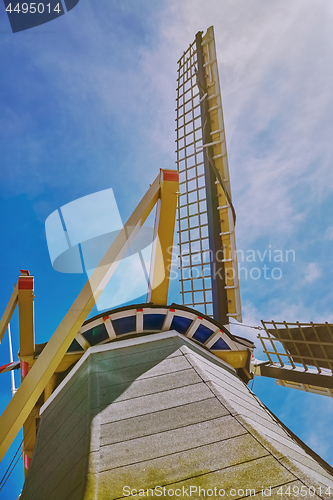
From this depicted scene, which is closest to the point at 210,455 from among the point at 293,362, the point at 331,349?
the point at 331,349

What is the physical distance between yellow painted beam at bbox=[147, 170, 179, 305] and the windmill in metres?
0.02

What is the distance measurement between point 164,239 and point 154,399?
3.56 m

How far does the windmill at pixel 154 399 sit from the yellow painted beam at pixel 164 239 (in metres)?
0.02

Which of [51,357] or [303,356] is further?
[303,356]

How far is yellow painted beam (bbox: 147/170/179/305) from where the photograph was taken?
6.35 meters

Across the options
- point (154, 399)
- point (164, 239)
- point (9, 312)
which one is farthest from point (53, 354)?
point (9, 312)

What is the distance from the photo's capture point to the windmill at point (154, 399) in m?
2.43

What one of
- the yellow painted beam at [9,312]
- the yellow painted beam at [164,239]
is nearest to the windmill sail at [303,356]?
the yellow painted beam at [164,239]

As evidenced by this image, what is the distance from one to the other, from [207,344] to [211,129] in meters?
9.51

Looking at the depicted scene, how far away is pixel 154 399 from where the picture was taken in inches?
142

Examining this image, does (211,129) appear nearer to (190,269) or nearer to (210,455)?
(190,269)

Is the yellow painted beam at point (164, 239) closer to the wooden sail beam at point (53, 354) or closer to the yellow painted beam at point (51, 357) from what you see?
the wooden sail beam at point (53, 354)

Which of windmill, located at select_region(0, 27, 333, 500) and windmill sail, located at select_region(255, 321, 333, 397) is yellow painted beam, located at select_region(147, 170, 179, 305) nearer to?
windmill, located at select_region(0, 27, 333, 500)

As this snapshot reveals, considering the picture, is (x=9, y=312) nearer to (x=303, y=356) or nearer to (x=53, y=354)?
(x=53, y=354)
